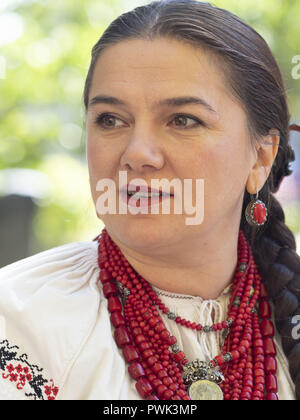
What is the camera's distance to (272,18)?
4.84 metres

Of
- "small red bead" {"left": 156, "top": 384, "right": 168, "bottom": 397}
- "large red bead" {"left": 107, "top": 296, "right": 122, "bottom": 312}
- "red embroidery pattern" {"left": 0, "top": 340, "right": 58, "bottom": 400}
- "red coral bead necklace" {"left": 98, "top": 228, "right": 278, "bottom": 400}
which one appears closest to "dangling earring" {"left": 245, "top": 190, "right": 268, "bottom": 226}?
"red coral bead necklace" {"left": 98, "top": 228, "right": 278, "bottom": 400}

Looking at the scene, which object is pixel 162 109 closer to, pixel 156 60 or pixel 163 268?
pixel 156 60

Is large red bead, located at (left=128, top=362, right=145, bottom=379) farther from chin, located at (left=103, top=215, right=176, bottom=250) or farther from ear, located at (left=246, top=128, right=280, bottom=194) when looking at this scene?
ear, located at (left=246, top=128, right=280, bottom=194)

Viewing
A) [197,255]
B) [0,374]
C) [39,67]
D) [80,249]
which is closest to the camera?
[0,374]

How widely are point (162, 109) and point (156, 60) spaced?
0.45 ft

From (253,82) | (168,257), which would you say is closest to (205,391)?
(168,257)

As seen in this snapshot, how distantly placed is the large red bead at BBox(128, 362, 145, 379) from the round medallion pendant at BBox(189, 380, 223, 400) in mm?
147

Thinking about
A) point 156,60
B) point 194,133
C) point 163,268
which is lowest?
point 163,268

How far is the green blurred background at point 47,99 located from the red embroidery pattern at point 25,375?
124 inches

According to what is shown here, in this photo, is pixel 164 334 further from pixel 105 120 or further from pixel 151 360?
pixel 105 120

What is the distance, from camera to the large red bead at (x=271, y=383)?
64.4 inches

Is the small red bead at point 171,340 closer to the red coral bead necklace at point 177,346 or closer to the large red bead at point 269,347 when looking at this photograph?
the red coral bead necklace at point 177,346

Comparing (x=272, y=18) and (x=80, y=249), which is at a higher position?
(x=272, y=18)
